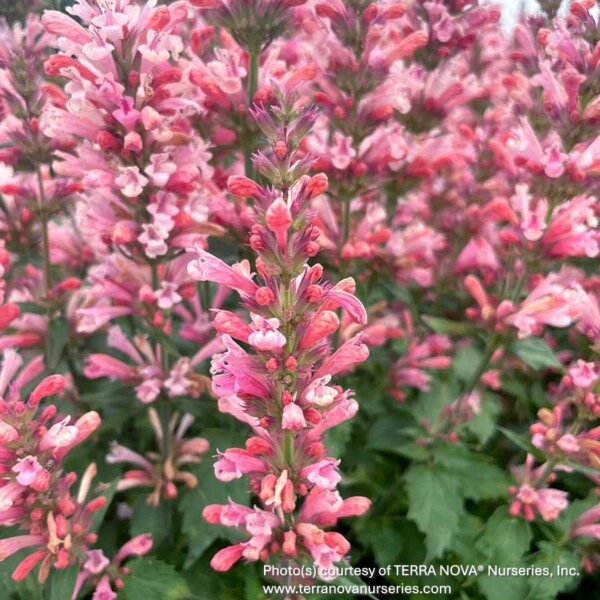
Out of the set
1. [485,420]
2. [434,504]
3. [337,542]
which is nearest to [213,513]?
[337,542]

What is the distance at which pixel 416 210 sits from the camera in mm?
3910

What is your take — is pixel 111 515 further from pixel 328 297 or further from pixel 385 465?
pixel 328 297

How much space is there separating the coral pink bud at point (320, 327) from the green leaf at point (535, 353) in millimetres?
1381

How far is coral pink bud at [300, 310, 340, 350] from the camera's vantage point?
145 cm

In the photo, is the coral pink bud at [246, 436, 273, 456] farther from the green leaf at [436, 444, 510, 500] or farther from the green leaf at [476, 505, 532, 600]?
the green leaf at [436, 444, 510, 500]

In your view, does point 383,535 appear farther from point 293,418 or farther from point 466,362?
point 293,418

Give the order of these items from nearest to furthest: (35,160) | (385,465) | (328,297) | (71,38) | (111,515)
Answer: (328,297) < (71,38) < (35,160) < (111,515) < (385,465)

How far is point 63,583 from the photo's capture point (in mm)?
1915

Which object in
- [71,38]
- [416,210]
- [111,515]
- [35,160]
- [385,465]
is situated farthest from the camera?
[416,210]

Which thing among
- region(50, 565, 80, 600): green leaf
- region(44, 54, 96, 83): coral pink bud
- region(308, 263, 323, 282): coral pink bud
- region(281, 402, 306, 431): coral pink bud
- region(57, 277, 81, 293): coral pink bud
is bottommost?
region(50, 565, 80, 600): green leaf

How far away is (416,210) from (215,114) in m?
1.81

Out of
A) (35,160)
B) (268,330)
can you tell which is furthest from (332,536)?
(35,160)

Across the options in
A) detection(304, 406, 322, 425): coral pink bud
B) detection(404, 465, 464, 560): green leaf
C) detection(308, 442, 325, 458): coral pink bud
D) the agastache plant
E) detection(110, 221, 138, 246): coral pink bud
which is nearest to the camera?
the agastache plant

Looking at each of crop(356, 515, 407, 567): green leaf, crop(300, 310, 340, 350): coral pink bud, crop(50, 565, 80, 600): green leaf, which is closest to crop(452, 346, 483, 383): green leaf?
crop(356, 515, 407, 567): green leaf
